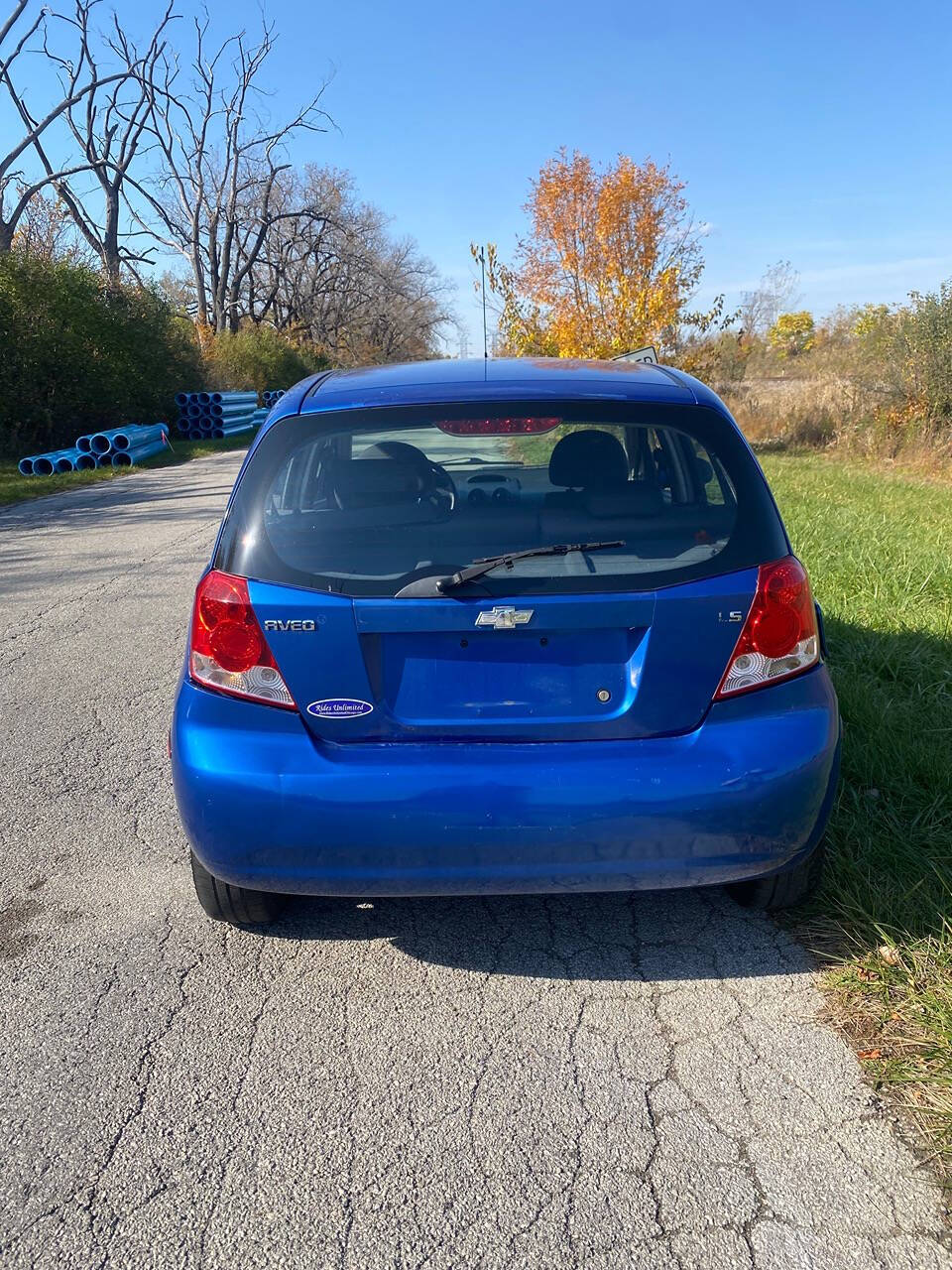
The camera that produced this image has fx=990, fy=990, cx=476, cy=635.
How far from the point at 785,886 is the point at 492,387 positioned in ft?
5.67

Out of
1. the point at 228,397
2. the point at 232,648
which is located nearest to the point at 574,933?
the point at 232,648

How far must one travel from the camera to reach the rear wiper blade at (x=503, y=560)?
2537 mm

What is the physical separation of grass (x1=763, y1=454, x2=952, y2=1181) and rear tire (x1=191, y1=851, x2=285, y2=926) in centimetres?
164

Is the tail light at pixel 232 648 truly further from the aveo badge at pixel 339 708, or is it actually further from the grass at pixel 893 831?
the grass at pixel 893 831

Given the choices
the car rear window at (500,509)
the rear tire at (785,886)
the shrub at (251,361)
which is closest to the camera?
the car rear window at (500,509)

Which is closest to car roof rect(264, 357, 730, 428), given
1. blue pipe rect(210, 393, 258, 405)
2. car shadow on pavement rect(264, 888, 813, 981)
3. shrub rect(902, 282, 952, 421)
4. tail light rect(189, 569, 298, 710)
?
tail light rect(189, 569, 298, 710)

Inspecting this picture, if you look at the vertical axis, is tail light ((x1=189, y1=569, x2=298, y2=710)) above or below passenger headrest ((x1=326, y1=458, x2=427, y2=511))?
below

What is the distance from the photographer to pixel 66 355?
70.2 ft

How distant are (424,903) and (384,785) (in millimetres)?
910

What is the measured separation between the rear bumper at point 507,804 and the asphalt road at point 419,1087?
14.7 inches

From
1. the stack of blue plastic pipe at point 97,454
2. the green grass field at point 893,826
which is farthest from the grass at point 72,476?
the green grass field at point 893,826

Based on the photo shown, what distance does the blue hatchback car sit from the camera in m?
2.53

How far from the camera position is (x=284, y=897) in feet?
10.3

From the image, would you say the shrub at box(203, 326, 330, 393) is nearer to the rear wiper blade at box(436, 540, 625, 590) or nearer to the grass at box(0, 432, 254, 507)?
the grass at box(0, 432, 254, 507)
